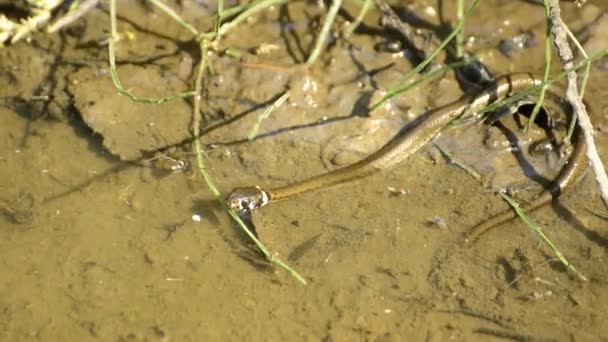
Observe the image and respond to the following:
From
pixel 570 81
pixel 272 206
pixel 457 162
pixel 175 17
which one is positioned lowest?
pixel 272 206

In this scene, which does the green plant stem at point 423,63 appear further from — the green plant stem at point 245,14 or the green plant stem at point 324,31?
the green plant stem at point 245,14

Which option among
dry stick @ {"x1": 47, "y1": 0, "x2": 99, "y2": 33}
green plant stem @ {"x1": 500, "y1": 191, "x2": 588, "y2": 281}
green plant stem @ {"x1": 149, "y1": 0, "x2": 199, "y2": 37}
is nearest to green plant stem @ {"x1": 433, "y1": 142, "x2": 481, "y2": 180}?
green plant stem @ {"x1": 500, "y1": 191, "x2": 588, "y2": 281}

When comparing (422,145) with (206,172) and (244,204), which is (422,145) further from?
(206,172)

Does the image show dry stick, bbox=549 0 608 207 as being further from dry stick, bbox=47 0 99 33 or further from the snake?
dry stick, bbox=47 0 99 33

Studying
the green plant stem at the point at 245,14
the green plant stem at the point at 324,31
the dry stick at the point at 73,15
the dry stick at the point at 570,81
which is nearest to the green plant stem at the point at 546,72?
the dry stick at the point at 570,81

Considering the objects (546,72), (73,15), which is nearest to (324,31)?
(546,72)

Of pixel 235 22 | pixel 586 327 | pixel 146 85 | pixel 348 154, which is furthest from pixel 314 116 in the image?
pixel 586 327
